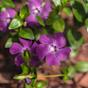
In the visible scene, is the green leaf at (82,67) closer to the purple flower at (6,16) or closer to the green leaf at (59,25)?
the green leaf at (59,25)

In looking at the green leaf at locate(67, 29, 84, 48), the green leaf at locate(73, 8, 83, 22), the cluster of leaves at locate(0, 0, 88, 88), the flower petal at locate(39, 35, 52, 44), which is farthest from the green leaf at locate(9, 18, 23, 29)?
the green leaf at locate(67, 29, 84, 48)

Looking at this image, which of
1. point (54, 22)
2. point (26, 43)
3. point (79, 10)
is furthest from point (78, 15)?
point (26, 43)

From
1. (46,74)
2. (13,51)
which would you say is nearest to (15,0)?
(46,74)

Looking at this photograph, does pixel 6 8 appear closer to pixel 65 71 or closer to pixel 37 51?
pixel 37 51

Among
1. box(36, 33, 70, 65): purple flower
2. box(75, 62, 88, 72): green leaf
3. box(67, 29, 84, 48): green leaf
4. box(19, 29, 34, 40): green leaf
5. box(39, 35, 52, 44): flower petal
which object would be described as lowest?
box(75, 62, 88, 72): green leaf

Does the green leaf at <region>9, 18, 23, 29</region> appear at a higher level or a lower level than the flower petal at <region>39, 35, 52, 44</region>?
higher

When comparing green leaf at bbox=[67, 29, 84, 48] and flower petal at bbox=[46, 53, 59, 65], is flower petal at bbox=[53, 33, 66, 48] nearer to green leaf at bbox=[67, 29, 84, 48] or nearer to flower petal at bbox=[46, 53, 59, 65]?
flower petal at bbox=[46, 53, 59, 65]

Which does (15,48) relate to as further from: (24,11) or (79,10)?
(79,10)

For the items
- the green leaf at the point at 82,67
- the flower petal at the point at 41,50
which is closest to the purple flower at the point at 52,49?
A: the flower petal at the point at 41,50
